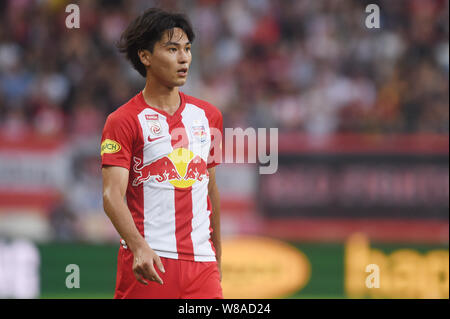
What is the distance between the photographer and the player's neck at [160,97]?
4.09 meters

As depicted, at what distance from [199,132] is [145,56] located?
0.46 m

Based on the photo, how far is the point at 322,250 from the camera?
31.5ft

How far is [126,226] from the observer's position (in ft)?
12.3

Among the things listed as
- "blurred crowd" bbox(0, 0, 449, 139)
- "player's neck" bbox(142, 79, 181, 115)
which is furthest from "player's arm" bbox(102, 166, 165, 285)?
"blurred crowd" bbox(0, 0, 449, 139)

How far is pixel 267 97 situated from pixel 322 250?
2429 millimetres

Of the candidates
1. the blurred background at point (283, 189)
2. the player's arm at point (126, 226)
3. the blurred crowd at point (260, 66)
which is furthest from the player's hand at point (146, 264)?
the blurred crowd at point (260, 66)

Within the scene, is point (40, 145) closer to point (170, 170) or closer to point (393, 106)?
point (393, 106)

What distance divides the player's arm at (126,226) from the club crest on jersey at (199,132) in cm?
44

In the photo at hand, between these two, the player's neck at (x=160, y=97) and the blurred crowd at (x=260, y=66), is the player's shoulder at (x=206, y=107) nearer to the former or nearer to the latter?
the player's neck at (x=160, y=97)

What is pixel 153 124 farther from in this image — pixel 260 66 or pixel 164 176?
pixel 260 66

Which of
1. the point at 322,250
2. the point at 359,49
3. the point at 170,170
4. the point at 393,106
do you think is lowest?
the point at 322,250

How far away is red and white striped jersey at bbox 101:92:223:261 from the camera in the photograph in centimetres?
396

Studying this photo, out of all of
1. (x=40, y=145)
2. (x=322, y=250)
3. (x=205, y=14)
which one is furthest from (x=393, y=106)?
(x=40, y=145)
